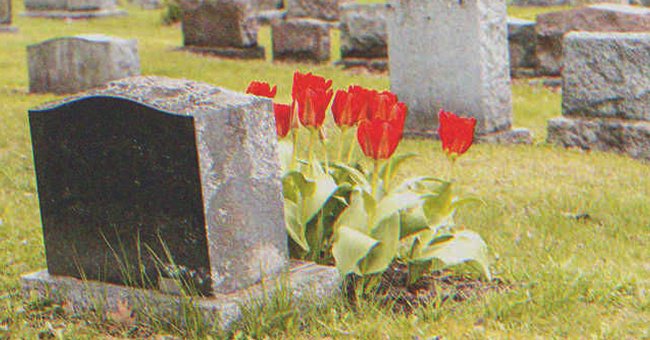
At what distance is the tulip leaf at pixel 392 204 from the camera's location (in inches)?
156

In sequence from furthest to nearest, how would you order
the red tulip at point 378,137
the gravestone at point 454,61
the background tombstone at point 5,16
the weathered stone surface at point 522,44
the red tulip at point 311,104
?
the background tombstone at point 5,16
the weathered stone surface at point 522,44
the gravestone at point 454,61
the red tulip at point 311,104
the red tulip at point 378,137

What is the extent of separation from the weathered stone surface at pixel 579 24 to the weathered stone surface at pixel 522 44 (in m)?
0.22

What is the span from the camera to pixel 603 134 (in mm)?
8172

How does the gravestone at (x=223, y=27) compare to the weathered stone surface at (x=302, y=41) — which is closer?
the weathered stone surface at (x=302, y=41)

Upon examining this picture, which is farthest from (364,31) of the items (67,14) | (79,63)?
(67,14)

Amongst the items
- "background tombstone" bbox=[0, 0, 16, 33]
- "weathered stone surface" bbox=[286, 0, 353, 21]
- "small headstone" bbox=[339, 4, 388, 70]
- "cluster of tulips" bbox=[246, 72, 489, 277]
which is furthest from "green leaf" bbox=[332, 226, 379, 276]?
"background tombstone" bbox=[0, 0, 16, 33]

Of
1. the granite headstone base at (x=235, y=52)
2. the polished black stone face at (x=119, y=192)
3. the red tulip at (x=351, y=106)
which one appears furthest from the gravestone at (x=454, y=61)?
the granite headstone base at (x=235, y=52)

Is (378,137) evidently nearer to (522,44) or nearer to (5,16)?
(522,44)

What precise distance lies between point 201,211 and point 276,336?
539 millimetres

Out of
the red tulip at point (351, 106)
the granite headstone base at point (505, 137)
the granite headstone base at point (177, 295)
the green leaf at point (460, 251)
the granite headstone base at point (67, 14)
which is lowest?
the granite headstone base at point (505, 137)

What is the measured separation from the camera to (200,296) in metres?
3.77

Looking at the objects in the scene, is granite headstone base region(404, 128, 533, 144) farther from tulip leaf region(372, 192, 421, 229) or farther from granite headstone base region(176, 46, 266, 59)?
granite headstone base region(176, 46, 266, 59)

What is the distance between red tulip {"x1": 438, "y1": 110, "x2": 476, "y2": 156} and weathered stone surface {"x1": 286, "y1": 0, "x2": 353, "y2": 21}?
1312 cm

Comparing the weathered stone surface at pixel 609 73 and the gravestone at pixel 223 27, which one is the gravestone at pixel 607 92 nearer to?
the weathered stone surface at pixel 609 73
